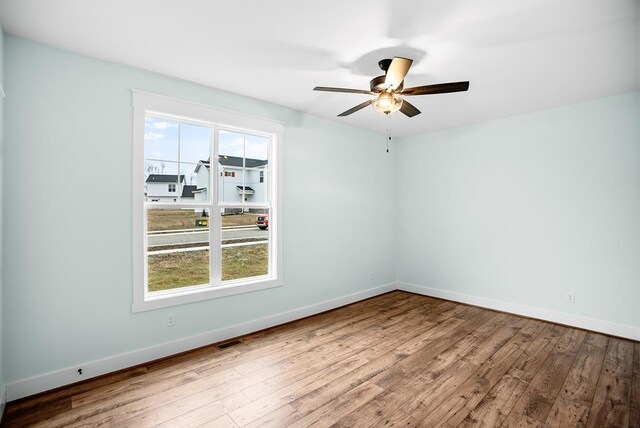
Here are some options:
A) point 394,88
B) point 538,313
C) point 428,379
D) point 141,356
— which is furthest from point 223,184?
point 538,313

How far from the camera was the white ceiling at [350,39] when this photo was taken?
2.04 metres

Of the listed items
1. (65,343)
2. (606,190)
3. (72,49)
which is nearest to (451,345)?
(606,190)

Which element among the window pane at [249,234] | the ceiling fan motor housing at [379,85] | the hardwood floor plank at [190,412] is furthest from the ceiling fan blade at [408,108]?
the hardwood floor plank at [190,412]

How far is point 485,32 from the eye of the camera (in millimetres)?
2289

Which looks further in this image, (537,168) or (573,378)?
(537,168)

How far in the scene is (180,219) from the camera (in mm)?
3688

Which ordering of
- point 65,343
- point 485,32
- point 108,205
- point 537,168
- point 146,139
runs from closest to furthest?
1. point 485,32
2. point 65,343
3. point 108,205
4. point 146,139
5. point 537,168

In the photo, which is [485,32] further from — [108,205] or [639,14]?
[108,205]

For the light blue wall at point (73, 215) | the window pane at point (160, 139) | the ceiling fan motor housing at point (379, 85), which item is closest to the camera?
the light blue wall at point (73, 215)

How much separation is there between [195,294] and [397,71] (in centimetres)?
284

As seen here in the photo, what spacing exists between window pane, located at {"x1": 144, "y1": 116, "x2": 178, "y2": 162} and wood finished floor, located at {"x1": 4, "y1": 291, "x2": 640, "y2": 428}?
2.02 m

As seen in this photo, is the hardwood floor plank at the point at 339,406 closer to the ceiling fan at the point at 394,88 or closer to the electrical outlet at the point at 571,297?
the ceiling fan at the point at 394,88

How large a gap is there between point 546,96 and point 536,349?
285 centimetres

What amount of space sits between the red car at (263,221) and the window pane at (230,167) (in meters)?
0.39
